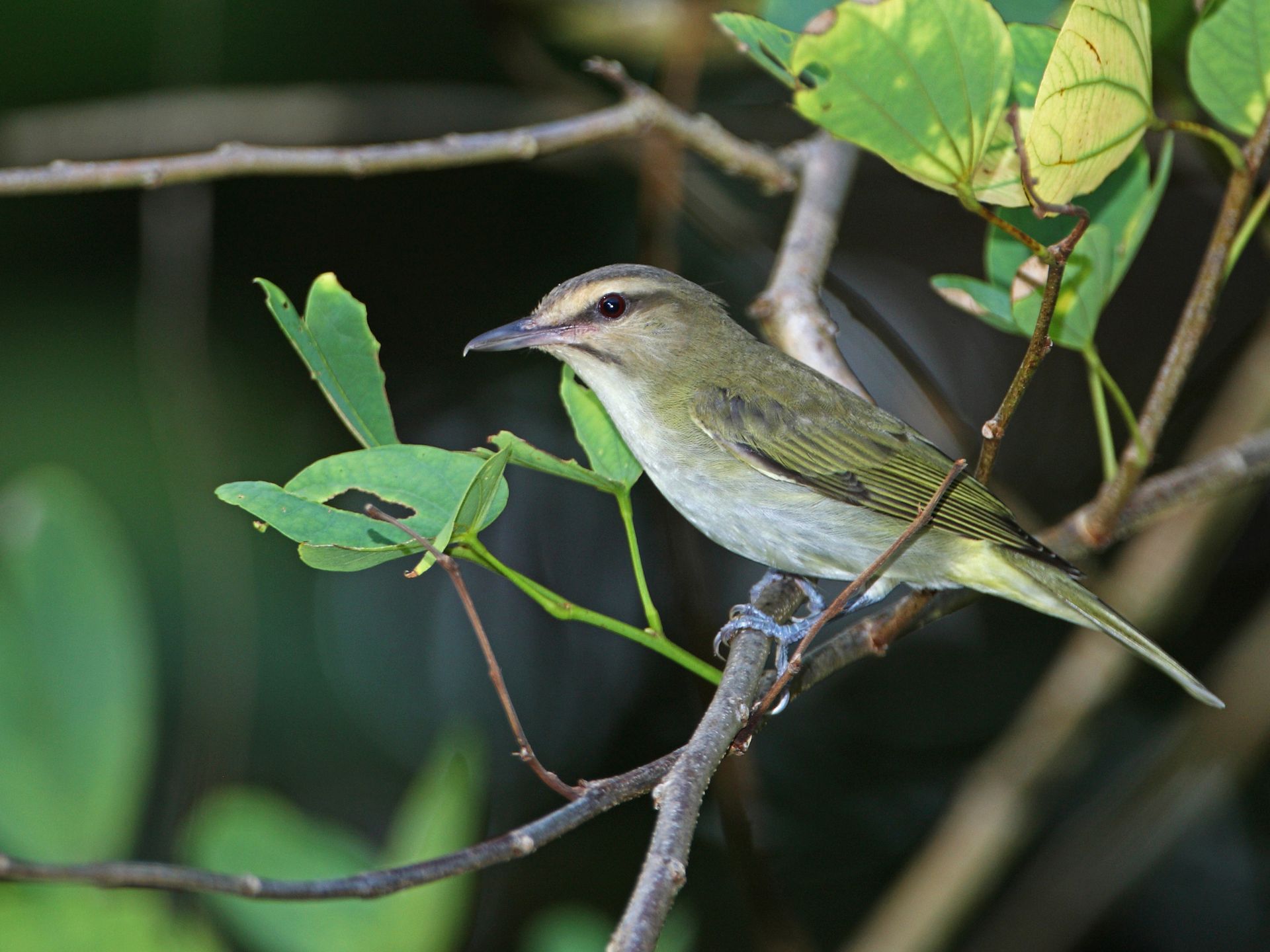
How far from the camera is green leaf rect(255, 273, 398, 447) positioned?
1788 mm

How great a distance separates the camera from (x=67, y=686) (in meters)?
1.18

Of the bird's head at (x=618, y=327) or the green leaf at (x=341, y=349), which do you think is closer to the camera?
the green leaf at (x=341, y=349)

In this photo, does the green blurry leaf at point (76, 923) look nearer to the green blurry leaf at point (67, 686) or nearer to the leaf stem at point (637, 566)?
the green blurry leaf at point (67, 686)

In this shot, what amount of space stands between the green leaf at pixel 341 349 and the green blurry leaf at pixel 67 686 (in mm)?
518

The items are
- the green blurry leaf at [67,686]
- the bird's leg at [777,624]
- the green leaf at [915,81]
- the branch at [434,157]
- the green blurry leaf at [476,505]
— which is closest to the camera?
the green blurry leaf at [67,686]

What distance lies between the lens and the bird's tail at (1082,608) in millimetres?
2697

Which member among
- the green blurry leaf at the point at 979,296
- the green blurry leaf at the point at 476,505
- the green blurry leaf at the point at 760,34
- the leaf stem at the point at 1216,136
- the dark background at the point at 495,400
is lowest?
the dark background at the point at 495,400

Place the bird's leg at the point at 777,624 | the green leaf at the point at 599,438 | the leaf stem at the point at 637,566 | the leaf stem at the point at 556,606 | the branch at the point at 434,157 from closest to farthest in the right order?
1. the leaf stem at the point at 556,606
2. the leaf stem at the point at 637,566
3. the green leaf at the point at 599,438
4. the bird's leg at the point at 777,624
5. the branch at the point at 434,157

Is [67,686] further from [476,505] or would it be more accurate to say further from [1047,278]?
[1047,278]

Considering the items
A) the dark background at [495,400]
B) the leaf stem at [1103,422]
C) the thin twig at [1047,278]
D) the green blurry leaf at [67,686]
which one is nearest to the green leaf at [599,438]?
the thin twig at [1047,278]

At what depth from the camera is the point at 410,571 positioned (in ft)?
5.81

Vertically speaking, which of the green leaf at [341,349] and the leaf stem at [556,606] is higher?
the green leaf at [341,349]

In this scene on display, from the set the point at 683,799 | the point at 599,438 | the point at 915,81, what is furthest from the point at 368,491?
the point at 915,81

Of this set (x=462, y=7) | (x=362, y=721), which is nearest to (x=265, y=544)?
(x=362, y=721)
